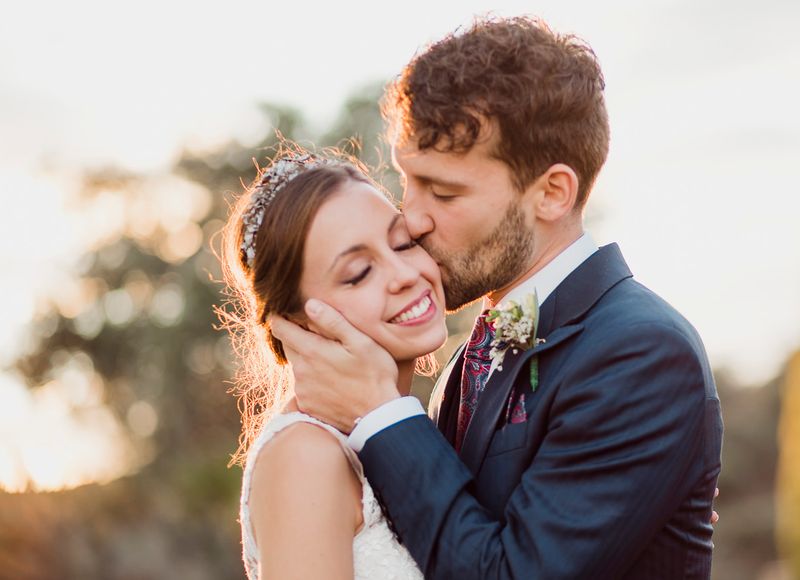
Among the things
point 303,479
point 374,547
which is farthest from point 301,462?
point 374,547

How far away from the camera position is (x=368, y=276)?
325cm

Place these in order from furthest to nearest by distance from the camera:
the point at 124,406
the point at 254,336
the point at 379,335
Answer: the point at 124,406, the point at 254,336, the point at 379,335

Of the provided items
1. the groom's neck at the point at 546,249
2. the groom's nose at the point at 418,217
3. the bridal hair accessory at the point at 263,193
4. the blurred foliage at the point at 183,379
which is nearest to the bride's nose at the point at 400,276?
the groom's nose at the point at 418,217

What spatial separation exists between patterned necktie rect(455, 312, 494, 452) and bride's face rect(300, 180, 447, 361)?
9.4 inches

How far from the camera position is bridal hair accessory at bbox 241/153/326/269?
3447 millimetres

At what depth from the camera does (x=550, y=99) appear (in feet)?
10.9

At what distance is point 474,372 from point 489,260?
428mm

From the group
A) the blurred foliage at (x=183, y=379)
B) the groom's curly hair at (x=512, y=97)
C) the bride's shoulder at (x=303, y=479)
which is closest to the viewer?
Answer: the bride's shoulder at (x=303, y=479)

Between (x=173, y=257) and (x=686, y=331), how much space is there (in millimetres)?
20577

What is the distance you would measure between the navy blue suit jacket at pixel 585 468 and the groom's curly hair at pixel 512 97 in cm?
64

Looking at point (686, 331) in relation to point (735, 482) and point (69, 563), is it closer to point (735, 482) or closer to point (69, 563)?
point (69, 563)

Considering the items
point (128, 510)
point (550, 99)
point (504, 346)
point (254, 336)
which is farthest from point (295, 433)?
point (128, 510)

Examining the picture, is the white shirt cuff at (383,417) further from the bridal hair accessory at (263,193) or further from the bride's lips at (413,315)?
the bridal hair accessory at (263,193)

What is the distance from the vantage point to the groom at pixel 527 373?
8.90 feet
